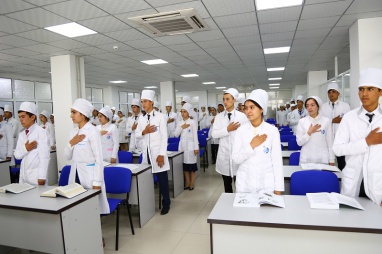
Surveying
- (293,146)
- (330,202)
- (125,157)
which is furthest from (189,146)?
(330,202)

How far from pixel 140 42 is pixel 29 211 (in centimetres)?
372

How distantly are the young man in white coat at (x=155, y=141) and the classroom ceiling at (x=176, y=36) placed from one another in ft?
4.36

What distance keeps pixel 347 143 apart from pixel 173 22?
9.48 ft

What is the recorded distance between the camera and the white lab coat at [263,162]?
2.13 meters

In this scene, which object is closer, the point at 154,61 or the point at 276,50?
the point at 276,50

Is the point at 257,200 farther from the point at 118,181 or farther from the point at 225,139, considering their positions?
the point at 118,181

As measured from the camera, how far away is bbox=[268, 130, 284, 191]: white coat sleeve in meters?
2.12

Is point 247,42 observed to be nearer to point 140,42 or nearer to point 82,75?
point 140,42

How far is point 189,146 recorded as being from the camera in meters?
4.93

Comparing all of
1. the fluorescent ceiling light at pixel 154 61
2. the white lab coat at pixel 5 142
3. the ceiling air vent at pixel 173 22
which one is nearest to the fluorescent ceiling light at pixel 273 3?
the ceiling air vent at pixel 173 22

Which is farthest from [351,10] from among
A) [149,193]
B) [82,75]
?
[82,75]

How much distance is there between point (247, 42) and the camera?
17.4 ft

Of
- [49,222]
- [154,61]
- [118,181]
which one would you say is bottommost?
[49,222]

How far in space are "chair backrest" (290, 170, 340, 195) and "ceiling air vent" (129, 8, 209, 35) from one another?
2.56m
